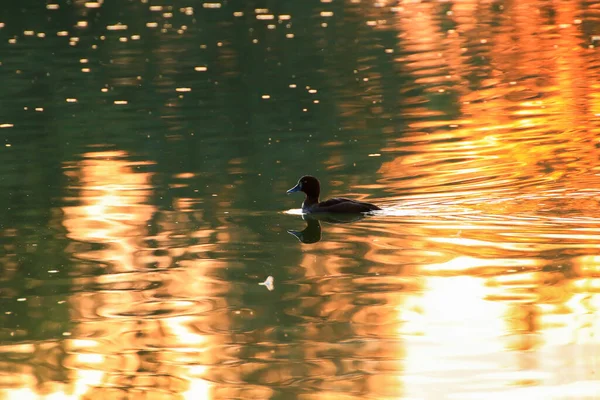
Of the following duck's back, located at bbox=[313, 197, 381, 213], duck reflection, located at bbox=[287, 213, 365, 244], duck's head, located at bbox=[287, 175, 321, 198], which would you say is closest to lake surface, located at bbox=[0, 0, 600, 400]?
duck reflection, located at bbox=[287, 213, 365, 244]

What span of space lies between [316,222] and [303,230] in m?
0.48

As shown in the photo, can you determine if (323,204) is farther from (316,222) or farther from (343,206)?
(343,206)

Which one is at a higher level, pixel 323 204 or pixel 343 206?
pixel 343 206

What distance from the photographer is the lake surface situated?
31.7 feet

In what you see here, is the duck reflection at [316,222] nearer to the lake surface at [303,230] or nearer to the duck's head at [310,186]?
the lake surface at [303,230]

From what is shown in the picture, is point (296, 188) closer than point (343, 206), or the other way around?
point (343, 206)

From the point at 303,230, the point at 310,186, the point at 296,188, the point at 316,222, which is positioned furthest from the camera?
the point at 296,188

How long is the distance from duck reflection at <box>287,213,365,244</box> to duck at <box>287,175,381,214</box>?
0.22 ft

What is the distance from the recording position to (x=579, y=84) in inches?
986

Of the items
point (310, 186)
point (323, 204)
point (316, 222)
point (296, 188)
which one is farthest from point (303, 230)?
point (296, 188)

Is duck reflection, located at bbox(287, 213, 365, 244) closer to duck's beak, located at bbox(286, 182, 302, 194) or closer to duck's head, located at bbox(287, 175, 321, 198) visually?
duck's head, located at bbox(287, 175, 321, 198)

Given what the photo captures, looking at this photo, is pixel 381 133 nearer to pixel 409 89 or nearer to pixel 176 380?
pixel 409 89

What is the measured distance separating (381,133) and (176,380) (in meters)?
11.8

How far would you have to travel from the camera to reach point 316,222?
15.0 m
